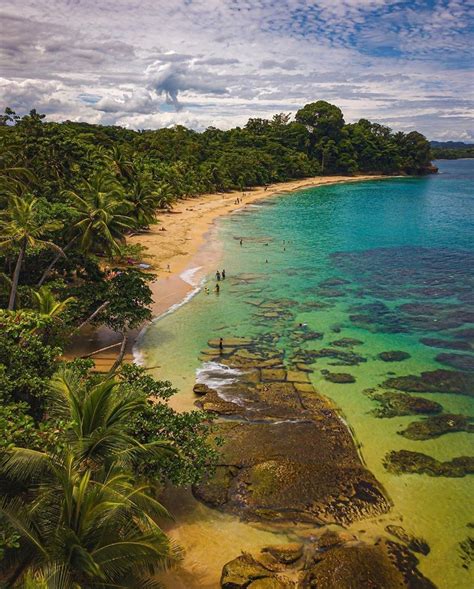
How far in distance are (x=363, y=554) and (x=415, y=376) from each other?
1412 cm

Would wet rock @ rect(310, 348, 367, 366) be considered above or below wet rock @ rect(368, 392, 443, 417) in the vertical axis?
above

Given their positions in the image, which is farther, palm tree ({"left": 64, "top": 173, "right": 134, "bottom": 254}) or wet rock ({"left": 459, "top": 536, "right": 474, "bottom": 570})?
palm tree ({"left": 64, "top": 173, "right": 134, "bottom": 254})

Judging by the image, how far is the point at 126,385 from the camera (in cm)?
1578

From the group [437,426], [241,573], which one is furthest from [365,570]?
[437,426]

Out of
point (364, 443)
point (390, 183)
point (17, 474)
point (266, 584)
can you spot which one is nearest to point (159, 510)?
point (17, 474)

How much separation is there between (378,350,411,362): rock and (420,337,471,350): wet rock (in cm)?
271

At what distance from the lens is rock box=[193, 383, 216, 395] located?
2350cm

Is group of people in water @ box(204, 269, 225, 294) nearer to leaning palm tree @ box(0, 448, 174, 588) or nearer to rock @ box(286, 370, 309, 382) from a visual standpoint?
rock @ box(286, 370, 309, 382)

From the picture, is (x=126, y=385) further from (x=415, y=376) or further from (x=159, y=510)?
(x=415, y=376)

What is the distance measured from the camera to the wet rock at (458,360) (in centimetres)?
2762

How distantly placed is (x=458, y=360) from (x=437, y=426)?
8.46 meters

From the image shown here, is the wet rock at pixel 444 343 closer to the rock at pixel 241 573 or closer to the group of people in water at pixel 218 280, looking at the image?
the group of people in water at pixel 218 280

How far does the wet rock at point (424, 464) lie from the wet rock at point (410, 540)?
3140 millimetres

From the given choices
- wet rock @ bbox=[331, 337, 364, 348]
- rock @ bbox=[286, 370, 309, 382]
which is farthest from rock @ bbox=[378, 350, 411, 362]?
rock @ bbox=[286, 370, 309, 382]
